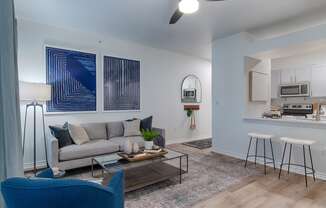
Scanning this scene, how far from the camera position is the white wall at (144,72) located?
3.55 m

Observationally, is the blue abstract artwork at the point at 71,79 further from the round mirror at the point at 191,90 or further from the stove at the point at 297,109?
the stove at the point at 297,109

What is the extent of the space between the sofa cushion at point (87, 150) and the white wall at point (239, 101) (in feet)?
8.34

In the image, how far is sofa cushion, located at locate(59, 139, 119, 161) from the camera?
3129 mm

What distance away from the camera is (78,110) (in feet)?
13.3

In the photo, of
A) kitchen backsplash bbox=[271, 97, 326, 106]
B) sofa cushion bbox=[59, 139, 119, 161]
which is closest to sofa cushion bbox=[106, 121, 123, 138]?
sofa cushion bbox=[59, 139, 119, 161]

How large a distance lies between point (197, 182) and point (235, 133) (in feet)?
5.99

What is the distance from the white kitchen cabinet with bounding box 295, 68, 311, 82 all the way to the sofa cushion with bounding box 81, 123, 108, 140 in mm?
5253

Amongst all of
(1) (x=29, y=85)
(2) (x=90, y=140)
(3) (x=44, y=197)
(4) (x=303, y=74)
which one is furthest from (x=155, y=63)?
(3) (x=44, y=197)

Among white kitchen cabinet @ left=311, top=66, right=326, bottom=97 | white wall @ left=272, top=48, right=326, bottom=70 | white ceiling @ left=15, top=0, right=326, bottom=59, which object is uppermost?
white ceiling @ left=15, top=0, right=326, bottom=59

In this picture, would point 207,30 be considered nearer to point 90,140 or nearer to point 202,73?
point 202,73

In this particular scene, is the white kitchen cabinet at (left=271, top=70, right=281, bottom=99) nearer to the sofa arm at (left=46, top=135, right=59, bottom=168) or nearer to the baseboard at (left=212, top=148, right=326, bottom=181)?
the baseboard at (left=212, top=148, right=326, bottom=181)

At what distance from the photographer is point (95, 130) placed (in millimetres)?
3959

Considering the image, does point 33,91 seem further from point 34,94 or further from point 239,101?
point 239,101

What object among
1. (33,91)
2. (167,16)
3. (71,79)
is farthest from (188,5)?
(71,79)
